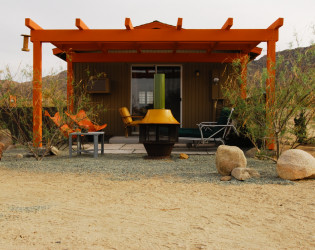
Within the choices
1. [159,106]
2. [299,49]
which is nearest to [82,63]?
[159,106]

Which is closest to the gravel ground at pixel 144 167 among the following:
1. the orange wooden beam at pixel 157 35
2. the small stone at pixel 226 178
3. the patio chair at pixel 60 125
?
the small stone at pixel 226 178

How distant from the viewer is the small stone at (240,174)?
3.72 metres

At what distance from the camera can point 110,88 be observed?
8969 millimetres

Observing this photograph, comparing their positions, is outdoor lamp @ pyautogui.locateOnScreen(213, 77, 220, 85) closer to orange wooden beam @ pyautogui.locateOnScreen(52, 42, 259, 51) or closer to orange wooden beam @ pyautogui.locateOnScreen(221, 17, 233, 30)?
orange wooden beam @ pyautogui.locateOnScreen(52, 42, 259, 51)

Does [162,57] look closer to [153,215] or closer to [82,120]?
[82,120]

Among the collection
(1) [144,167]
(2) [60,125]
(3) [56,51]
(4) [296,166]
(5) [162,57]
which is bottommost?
(1) [144,167]

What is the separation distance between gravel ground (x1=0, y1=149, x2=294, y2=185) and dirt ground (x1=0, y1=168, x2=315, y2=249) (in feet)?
0.94

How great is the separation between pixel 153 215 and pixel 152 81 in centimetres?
733

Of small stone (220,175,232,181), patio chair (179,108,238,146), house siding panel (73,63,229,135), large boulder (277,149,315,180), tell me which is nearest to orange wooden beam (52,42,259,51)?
house siding panel (73,63,229,135)

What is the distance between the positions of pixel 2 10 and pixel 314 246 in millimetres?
6783

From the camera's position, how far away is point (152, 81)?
945cm

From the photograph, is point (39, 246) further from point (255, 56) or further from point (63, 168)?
point (255, 56)

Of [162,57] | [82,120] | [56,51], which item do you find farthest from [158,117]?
[56,51]

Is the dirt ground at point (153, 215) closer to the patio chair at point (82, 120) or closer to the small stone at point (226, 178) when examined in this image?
the small stone at point (226, 178)
